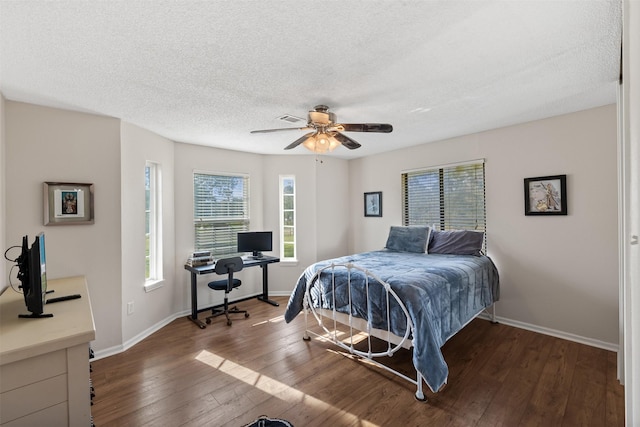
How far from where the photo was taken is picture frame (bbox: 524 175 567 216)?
3107mm

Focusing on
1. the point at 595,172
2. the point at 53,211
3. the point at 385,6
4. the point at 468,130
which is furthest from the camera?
the point at 468,130

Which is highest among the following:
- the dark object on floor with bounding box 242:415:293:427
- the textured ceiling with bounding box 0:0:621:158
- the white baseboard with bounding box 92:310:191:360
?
the textured ceiling with bounding box 0:0:621:158

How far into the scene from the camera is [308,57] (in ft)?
6.08

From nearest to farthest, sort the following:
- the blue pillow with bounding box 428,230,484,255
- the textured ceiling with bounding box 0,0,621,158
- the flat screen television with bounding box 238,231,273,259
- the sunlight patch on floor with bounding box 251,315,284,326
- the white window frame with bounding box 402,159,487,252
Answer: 1. the textured ceiling with bounding box 0,0,621,158
2. the blue pillow with bounding box 428,230,484,255
3. the sunlight patch on floor with bounding box 251,315,284,326
4. the white window frame with bounding box 402,159,487,252
5. the flat screen television with bounding box 238,231,273,259

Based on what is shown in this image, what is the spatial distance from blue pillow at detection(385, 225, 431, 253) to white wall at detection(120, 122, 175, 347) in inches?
124

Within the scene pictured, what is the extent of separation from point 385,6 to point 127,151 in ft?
9.83

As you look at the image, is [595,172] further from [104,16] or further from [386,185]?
[104,16]

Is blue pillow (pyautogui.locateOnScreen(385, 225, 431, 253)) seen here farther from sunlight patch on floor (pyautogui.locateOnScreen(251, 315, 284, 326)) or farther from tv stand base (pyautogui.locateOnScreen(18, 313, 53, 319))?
tv stand base (pyautogui.locateOnScreen(18, 313, 53, 319))

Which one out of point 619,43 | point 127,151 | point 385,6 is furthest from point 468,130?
point 127,151

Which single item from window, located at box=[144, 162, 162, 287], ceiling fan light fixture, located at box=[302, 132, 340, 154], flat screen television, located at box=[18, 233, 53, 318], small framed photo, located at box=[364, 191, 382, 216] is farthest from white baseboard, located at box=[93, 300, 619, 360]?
ceiling fan light fixture, located at box=[302, 132, 340, 154]

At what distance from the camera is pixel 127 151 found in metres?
3.12

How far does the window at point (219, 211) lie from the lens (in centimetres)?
427

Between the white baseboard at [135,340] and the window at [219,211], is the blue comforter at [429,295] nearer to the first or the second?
the white baseboard at [135,340]

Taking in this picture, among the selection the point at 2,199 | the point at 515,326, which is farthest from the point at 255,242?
the point at 515,326
